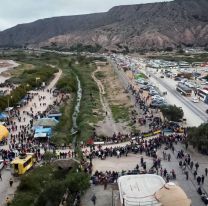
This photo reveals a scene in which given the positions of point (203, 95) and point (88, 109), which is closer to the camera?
point (88, 109)

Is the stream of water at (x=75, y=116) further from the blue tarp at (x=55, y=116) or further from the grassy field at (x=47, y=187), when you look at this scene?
the grassy field at (x=47, y=187)

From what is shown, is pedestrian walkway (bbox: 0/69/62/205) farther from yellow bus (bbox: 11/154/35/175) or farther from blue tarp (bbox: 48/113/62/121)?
blue tarp (bbox: 48/113/62/121)

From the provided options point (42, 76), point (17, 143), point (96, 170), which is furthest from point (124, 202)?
point (42, 76)

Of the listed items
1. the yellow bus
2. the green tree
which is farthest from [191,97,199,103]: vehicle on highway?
the yellow bus

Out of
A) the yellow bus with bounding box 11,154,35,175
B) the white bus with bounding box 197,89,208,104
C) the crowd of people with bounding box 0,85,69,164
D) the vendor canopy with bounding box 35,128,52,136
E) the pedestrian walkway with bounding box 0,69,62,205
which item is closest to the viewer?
the pedestrian walkway with bounding box 0,69,62,205

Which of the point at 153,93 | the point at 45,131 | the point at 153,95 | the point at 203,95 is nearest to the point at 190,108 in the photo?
the point at 203,95

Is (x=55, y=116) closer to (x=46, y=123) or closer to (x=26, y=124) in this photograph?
(x=26, y=124)

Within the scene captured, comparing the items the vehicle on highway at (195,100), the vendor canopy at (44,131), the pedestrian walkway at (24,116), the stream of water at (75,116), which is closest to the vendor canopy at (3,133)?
the pedestrian walkway at (24,116)

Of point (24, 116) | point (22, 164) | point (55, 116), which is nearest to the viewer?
point (22, 164)
